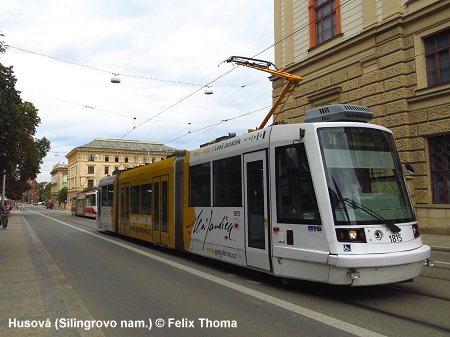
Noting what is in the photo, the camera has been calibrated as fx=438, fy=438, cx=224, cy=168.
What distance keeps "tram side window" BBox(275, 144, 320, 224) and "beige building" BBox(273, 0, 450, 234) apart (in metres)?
12.4

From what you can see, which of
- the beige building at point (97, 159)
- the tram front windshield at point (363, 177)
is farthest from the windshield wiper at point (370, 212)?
the beige building at point (97, 159)

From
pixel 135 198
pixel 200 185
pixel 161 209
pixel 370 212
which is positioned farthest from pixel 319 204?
pixel 135 198

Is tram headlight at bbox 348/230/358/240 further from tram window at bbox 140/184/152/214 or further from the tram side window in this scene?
tram window at bbox 140/184/152/214

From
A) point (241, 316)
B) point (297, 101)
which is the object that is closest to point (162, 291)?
point (241, 316)

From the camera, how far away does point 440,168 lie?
58.8 ft

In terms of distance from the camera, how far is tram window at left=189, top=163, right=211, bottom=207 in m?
9.85

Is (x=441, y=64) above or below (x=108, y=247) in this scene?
above

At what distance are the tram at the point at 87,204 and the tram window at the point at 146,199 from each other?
29717 mm

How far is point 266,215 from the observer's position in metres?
7.56

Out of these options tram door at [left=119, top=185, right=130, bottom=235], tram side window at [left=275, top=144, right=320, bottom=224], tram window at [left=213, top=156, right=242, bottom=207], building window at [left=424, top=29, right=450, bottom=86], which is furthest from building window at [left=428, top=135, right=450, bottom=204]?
tram side window at [left=275, top=144, right=320, bottom=224]

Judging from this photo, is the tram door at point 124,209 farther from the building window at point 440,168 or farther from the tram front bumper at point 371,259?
the building window at point 440,168

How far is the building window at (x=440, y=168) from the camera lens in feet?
57.8

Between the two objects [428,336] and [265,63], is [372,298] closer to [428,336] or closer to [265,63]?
[428,336]

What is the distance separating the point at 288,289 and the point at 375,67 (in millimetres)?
16201
